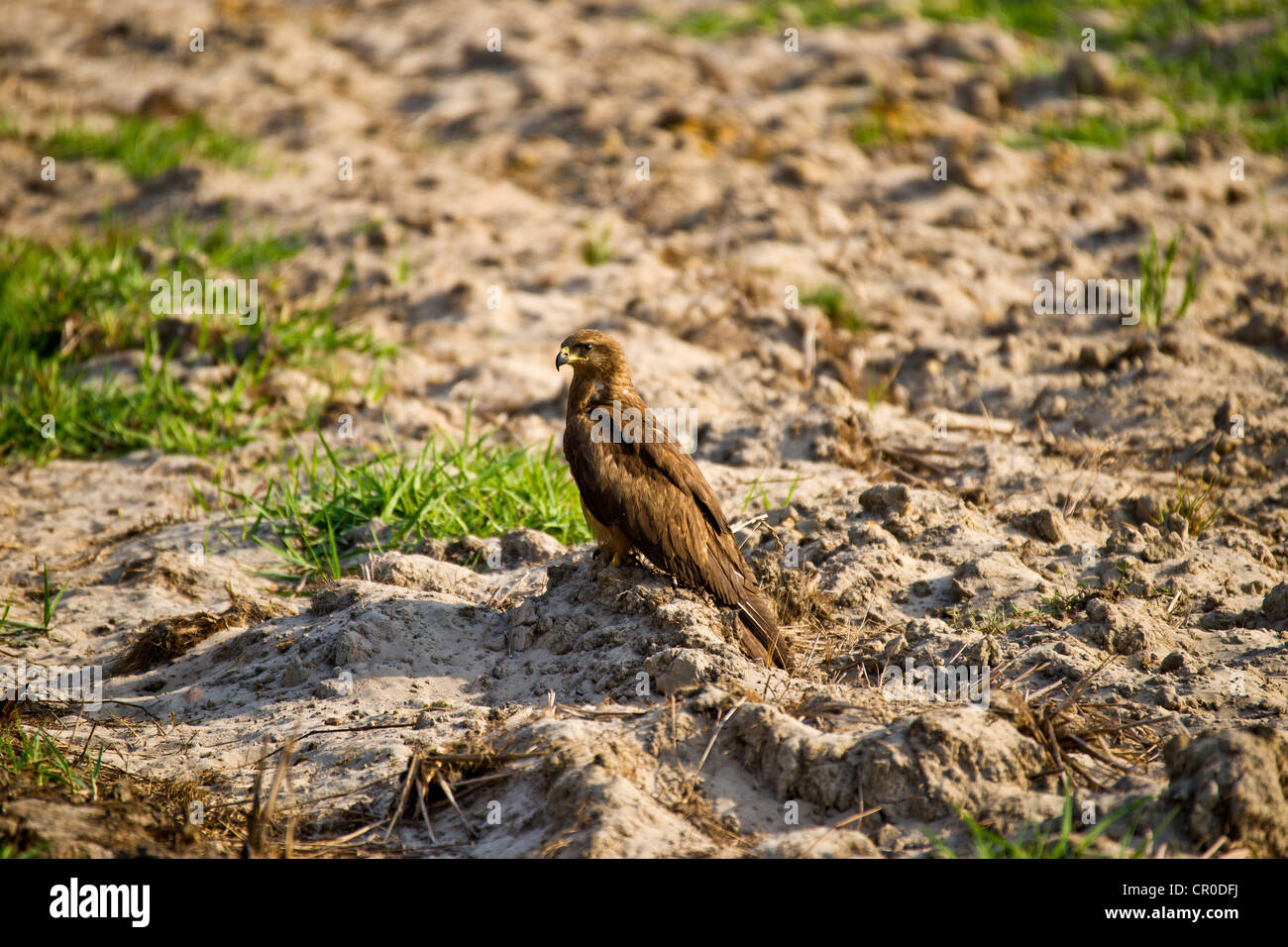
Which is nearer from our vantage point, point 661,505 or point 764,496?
point 661,505

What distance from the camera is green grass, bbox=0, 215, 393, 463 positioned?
566 centimetres

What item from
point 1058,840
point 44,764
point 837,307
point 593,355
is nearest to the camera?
point 1058,840

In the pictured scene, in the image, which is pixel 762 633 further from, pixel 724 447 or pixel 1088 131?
pixel 1088 131

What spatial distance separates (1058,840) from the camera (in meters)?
2.75

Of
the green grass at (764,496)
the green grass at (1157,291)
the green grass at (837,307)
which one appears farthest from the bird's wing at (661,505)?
the green grass at (1157,291)

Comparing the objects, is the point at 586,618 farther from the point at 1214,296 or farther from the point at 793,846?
the point at 1214,296

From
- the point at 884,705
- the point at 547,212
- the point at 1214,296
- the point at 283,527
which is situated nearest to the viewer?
the point at 884,705

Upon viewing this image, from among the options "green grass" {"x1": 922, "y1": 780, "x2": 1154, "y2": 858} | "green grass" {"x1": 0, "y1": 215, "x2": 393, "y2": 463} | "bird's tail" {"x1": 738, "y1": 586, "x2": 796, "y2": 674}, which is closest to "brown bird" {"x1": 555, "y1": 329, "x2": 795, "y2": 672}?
"bird's tail" {"x1": 738, "y1": 586, "x2": 796, "y2": 674}

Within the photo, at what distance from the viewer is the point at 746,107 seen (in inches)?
355

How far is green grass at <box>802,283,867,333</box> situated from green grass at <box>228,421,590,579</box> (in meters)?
2.46

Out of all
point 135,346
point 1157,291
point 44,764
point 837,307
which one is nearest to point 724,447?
point 837,307

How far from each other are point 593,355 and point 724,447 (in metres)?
1.31
